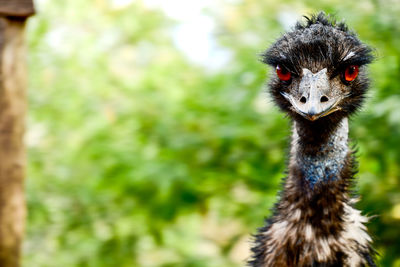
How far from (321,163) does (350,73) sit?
0.34m

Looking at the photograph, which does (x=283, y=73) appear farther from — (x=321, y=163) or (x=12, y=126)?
(x=12, y=126)

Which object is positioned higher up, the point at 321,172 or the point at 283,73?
the point at 283,73

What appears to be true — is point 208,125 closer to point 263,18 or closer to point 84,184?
point 263,18

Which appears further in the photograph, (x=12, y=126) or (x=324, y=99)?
(x=12, y=126)

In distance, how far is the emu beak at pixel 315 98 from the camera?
2.00m

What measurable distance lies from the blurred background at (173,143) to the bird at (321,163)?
102cm

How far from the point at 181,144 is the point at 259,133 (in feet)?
1.70

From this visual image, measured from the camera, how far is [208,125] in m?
4.14

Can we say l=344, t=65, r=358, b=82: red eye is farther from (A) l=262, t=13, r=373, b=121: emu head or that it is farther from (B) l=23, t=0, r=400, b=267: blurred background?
(B) l=23, t=0, r=400, b=267: blurred background

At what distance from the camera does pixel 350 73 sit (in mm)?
2264

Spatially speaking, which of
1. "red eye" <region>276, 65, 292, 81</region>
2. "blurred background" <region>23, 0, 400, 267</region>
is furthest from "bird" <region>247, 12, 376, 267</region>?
"blurred background" <region>23, 0, 400, 267</region>

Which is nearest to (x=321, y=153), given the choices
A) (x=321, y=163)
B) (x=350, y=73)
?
(x=321, y=163)

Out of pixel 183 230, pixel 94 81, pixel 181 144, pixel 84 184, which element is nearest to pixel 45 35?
pixel 94 81

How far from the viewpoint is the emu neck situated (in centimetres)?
223
